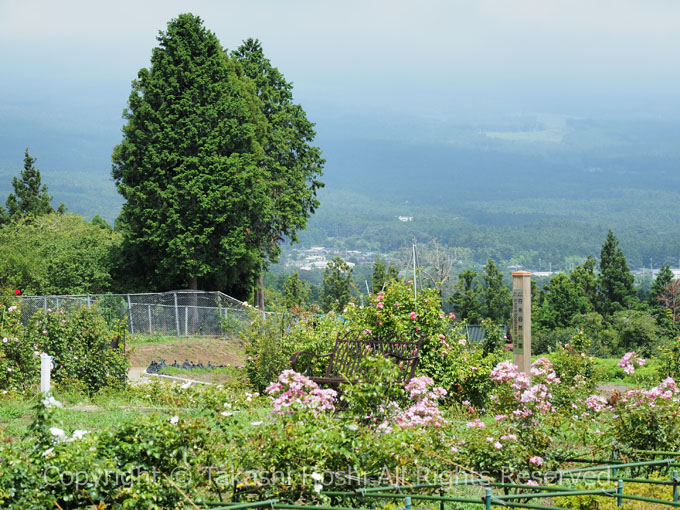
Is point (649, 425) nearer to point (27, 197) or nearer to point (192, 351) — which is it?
point (192, 351)

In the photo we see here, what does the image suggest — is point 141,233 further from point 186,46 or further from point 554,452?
point 554,452

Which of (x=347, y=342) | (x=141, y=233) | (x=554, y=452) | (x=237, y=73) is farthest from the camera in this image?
(x=237, y=73)

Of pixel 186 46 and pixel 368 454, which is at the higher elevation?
pixel 186 46

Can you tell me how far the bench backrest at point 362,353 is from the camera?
955 cm

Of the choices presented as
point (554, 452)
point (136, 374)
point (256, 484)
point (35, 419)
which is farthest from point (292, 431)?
point (136, 374)

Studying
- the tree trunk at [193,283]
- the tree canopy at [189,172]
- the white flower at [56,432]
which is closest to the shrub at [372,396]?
the white flower at [56,432]

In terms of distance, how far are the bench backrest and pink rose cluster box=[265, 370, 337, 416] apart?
2892 mm

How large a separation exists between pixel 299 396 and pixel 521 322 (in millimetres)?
5548

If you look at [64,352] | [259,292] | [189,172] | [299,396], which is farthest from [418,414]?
[259,292]

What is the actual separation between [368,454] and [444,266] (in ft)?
130

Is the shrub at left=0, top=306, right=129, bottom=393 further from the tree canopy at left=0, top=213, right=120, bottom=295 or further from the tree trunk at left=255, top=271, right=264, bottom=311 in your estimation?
the tree trunk at left=255, top=271, right=264, bottom=311

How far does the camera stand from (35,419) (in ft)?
16.0

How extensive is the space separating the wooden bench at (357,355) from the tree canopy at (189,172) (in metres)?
15.8

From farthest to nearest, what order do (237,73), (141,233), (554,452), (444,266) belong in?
(444,266)
(237,73)
(141,233)
(554,452)
